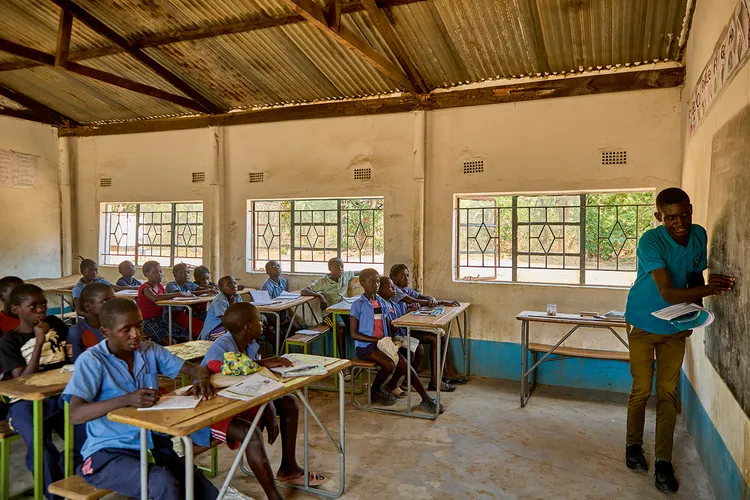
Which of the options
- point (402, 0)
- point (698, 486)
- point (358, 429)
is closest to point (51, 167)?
point (402, 0)

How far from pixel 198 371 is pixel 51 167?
7542mm

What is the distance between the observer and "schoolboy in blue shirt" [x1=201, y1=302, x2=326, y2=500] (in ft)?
8.46

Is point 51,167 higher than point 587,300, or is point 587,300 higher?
point 51,167

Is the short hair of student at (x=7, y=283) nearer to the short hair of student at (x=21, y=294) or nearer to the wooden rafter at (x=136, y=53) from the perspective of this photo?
the short hair of student at (x=21, y=294)

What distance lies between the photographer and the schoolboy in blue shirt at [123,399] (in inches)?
83.4

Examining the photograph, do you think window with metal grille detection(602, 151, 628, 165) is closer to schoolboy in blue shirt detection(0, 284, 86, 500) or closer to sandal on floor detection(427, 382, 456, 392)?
sandal on floor detection(427, 382, 456, 392)

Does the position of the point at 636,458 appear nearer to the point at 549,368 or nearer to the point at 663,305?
the point at 663,305

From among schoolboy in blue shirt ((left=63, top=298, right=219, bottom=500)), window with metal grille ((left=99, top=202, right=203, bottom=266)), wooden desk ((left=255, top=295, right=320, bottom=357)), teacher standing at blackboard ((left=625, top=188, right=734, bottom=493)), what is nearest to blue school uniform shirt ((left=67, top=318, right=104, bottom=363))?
schoolboy in blue shirt ((left=63, top=298, right=219, bottom=500))

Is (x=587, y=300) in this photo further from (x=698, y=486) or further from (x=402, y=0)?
(x=402, y=0)

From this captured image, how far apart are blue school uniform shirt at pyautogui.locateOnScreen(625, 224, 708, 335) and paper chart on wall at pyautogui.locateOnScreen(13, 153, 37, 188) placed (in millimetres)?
8656

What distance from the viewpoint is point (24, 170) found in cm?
783

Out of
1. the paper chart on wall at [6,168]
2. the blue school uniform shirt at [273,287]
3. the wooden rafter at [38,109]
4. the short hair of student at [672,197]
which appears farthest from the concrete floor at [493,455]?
the wooden rafter at [38,109]

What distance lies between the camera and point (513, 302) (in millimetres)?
5691

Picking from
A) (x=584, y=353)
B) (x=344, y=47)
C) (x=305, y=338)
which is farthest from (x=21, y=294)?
(x=584, y=353)
